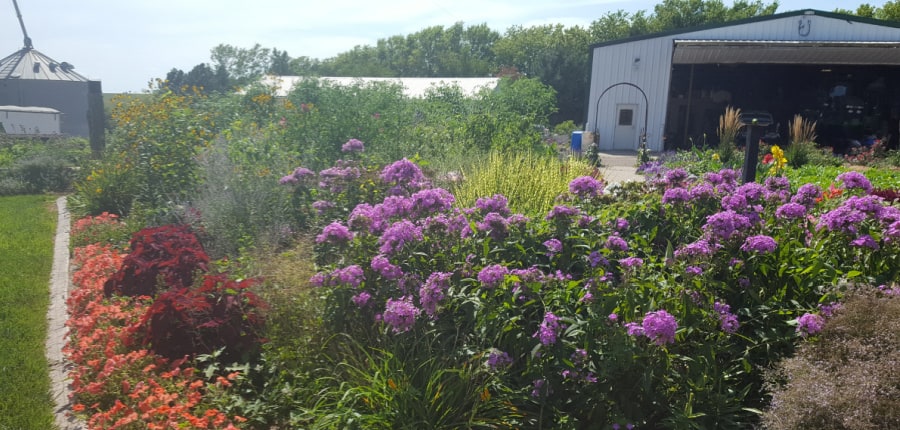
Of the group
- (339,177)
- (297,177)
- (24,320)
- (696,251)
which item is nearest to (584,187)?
(696,251)

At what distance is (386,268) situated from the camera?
3.27 metres

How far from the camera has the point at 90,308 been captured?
181 inches

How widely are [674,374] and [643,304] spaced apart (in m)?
0.34

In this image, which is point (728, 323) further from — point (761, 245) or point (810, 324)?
point (761, 245)

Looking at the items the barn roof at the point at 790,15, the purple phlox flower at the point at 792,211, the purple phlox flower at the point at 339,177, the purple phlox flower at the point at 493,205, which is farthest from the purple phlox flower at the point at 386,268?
the barn roof at the point at 790,15

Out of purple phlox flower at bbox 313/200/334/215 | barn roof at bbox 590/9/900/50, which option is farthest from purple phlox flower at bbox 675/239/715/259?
barn roof at bbox 590/9/900/50

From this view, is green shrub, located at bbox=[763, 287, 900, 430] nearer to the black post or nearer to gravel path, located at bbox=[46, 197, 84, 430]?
the black post

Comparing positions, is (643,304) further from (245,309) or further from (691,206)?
(245,309)

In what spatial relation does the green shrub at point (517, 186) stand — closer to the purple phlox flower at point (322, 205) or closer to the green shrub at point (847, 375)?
the purple phlox flower at point (322, 205)

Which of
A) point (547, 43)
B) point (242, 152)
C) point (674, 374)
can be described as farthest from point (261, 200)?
point (547, 43)

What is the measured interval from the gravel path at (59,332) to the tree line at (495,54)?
4415 mm

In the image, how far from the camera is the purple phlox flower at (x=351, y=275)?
3227mm

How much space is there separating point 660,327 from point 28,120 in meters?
30.0

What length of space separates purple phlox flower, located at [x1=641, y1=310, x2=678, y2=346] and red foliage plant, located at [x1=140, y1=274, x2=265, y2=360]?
2273 mm
